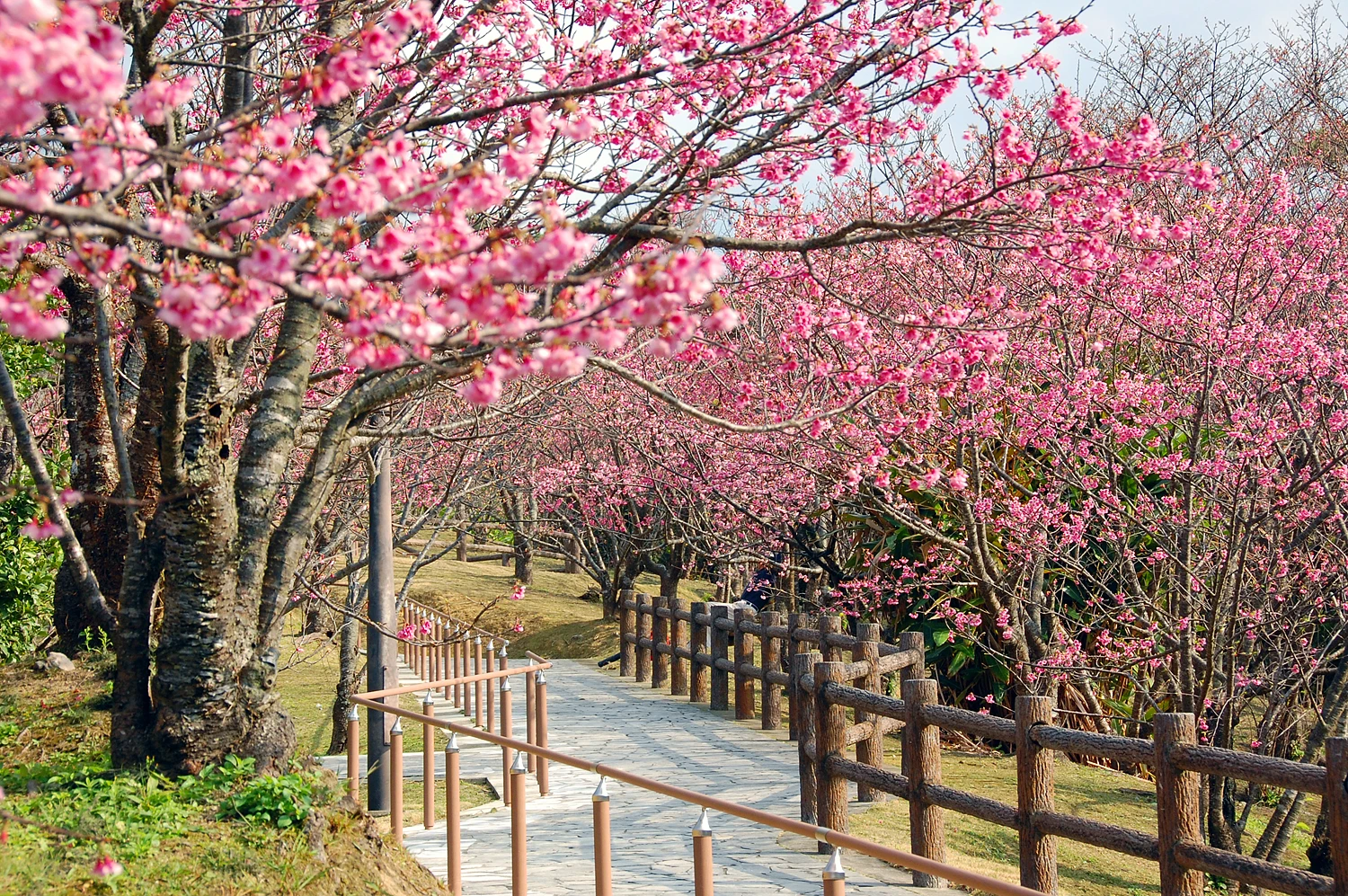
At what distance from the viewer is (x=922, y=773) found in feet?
25.1

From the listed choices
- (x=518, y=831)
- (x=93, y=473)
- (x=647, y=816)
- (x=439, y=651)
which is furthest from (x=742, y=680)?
(x=518, y=831)

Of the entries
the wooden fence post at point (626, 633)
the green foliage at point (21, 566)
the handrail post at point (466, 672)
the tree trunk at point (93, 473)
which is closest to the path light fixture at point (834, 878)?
the tree trunk at point (93, 473)

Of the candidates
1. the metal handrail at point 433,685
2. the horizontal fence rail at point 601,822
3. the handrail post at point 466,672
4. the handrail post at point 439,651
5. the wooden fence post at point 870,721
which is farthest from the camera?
the handrail post at point 439,651

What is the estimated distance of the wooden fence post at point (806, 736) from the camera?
8.77 metres

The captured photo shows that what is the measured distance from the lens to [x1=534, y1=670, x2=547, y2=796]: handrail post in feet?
33.5

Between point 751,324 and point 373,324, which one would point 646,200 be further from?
point 751,324

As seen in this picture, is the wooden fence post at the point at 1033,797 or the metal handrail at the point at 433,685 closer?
the wooden fence post at the point at 1033,797

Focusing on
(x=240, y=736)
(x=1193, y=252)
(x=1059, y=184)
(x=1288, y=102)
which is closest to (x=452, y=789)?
(x=240, y=736)

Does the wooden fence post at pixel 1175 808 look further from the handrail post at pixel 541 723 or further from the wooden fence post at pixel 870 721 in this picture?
the handrail post at pixel 541 723

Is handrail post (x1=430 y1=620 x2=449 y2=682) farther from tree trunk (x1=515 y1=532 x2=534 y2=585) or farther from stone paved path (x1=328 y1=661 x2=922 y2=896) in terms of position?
tree trunk (x1=515 y1=532 x2=534 y2=585)

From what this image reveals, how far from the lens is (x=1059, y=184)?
19.6 ft

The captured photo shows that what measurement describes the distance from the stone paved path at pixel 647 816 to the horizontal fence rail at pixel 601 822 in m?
0.38

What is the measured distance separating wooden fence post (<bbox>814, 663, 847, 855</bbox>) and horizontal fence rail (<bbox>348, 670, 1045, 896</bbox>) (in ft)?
3.06

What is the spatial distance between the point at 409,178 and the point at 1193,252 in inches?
350
